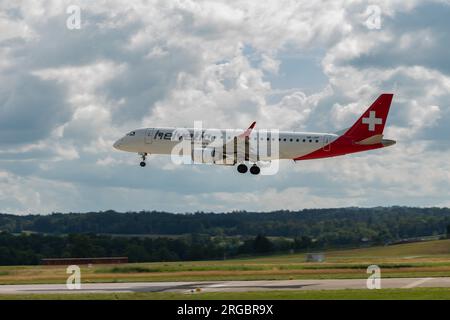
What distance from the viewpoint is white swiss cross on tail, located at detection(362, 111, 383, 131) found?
9938 cm

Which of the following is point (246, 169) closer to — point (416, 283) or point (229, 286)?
point (229, 286)

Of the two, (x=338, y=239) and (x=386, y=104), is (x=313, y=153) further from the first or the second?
(x=338, y=239)

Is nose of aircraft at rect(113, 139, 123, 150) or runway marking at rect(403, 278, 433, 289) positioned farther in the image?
nose of aircraft at rect(113, 139, 123, 150)

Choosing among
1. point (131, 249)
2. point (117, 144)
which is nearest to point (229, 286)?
point (117, 144)

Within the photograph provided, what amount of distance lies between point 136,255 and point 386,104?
232ft

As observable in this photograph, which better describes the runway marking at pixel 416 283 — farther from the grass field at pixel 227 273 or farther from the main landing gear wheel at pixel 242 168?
the main landing gear wheel at pixel 242 168

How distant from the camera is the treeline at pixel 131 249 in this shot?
158 meters

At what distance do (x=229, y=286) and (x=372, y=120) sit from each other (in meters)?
38.4

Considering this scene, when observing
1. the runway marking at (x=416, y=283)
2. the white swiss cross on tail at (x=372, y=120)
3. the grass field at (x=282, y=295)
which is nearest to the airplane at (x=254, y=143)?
the white swiss cross on tail at (x=372, y=120)

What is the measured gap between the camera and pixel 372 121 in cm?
9994

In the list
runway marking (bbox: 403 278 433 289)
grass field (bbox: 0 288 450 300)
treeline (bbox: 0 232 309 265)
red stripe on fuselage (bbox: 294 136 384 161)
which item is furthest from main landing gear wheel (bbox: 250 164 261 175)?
treeline (bbox: 0 232 309 265)

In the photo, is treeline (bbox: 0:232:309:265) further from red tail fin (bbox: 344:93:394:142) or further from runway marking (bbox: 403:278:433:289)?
runway marking (bbox: 403:278:433:289)

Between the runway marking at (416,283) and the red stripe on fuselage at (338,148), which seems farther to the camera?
the red stripe on fuselage at (338,148)

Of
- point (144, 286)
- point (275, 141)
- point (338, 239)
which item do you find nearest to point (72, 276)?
point (144, 286)
